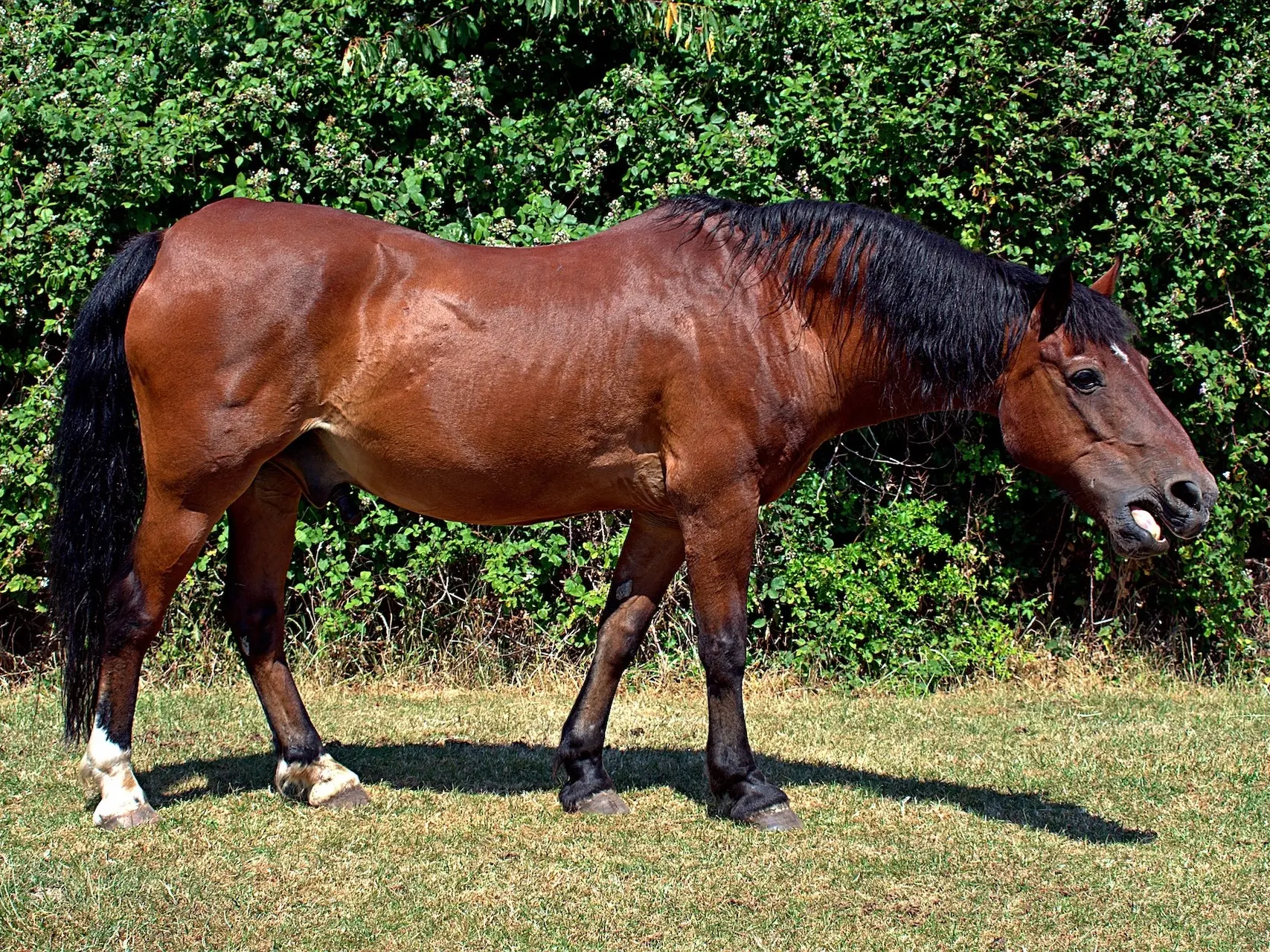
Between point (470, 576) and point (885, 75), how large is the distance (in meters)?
3.68

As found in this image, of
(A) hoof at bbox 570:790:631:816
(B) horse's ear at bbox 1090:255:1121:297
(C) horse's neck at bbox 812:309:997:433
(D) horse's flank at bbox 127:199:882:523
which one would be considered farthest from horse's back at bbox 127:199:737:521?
(B) horse's ear at bbox 1090:255:1121:297

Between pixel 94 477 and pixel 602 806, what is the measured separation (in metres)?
2.32

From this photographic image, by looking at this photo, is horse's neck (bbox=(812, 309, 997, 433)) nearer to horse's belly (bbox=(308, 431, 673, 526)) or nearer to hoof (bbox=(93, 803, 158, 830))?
horse's belly (bbox=(308, 431, 673, 526))

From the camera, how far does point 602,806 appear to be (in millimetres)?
4719

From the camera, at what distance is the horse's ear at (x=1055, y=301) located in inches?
164

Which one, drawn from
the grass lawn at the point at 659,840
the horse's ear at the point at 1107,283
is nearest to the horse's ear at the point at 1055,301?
the horse's ear at the point at 1107,283

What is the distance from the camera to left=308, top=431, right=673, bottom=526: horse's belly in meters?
4.48

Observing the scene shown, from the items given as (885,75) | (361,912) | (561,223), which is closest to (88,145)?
(561,223)

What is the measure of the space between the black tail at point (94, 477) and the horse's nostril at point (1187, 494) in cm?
375

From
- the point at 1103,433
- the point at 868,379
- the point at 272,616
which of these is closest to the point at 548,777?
the point at 272,616

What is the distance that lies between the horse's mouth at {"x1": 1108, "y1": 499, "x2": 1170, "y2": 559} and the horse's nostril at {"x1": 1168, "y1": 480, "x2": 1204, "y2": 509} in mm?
72

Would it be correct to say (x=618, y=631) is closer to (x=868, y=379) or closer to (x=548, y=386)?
(x=548, y=386)

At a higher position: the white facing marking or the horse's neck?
the horse's neck

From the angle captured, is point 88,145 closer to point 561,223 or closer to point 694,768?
point 561,223
